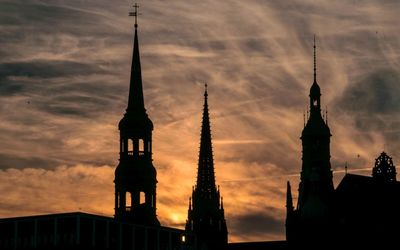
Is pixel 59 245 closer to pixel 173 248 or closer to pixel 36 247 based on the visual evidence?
pixel 36 247

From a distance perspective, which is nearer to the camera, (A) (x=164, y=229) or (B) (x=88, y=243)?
(B) (x=88, y=243)

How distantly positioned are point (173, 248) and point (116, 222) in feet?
44.8

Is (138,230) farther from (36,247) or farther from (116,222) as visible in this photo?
(36,247)

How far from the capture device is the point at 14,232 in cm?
17450

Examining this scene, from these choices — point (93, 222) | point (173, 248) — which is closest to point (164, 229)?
point (173, 248)

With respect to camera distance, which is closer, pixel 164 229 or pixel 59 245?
pixel 59 245

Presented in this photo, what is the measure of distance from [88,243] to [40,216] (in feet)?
21.0

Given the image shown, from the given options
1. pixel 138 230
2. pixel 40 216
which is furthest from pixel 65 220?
pixel 138 230

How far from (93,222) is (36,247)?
716cm

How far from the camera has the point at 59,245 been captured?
170 m

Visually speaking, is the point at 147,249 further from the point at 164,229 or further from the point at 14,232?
the point at 14,232

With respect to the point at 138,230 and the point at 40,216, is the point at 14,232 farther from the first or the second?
the point at 138,230

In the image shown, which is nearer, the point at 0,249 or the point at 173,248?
the point at 0,249

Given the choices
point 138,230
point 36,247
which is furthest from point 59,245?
point 138,230
